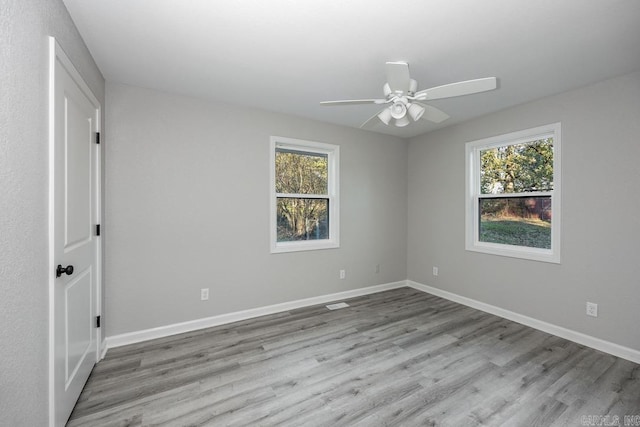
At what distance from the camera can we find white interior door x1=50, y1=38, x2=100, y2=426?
1.52 m

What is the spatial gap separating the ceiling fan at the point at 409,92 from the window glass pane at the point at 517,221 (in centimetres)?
177

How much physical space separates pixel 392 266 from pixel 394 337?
1.81 meters

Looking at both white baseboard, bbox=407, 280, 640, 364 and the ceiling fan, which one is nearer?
the ceiling fan

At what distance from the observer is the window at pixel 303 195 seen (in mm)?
3621

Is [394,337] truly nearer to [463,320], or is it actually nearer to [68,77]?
[463,320]

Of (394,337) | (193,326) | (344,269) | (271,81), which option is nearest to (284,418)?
(394,337)

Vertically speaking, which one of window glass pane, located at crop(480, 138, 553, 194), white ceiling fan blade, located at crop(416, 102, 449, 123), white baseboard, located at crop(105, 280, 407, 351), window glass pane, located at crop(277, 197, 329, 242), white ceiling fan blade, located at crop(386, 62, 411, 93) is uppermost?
white ceiling fan blade, located at crop(386, 62, 411, 93)

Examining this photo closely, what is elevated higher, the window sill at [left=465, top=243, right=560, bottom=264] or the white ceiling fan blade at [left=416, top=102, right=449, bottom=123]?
the white ceiling fan blade at [left=416, top=102, right=449, bottom=123]

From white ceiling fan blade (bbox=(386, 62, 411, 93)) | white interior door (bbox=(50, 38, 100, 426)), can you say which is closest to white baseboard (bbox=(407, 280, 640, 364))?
white ceiling fan blade (bbox=(386, 62, 411, 93))

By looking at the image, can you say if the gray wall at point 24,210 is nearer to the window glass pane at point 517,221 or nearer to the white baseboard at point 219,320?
the white baseboard at point 219,320

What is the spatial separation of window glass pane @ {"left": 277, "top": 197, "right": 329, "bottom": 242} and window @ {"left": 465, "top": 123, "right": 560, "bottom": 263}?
200 centimetres

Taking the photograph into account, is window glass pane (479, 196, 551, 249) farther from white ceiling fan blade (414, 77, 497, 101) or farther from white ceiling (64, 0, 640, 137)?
white ceiling fan blade (414, 77, 497, 101)

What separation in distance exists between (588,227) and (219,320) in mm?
3957

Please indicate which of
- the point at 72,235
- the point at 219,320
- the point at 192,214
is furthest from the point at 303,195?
the point at 72,235
